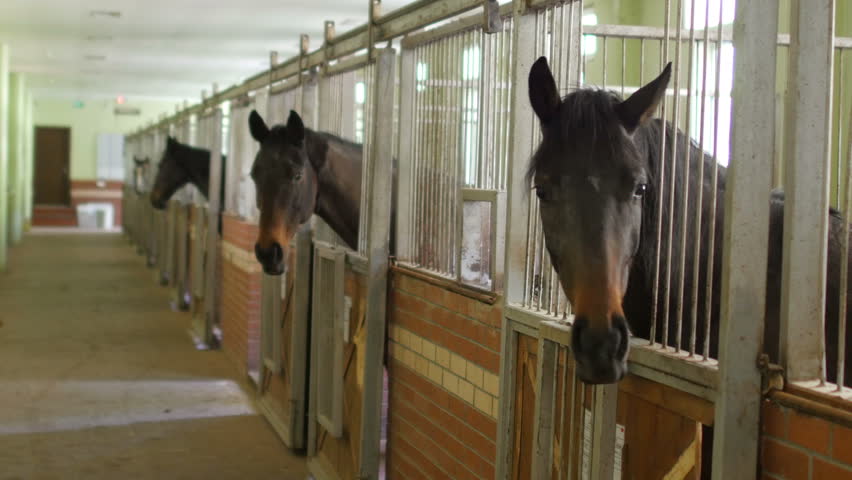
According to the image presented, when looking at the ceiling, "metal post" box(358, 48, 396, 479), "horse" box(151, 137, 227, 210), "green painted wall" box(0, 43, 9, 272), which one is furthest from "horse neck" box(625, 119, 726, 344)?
"green painted wall" box(0, 43, 9, 272)

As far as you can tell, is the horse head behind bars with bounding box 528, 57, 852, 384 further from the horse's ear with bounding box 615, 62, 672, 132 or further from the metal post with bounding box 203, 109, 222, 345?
the metal post with bounding box 203, 109, 222, 345

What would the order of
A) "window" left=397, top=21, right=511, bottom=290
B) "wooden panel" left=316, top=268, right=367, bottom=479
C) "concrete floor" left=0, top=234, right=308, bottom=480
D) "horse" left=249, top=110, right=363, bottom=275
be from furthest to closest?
"concrete floor" left=0, top=234, right=308, bottom=480 → "horse" left=249, top=110, right=363, bottom=275 → "wooden panel" left=316, top=268, right=367, bottom=479 → "window" left=397, top=21, right=511, bottom=290

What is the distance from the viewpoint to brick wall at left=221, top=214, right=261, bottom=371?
598 centimetres

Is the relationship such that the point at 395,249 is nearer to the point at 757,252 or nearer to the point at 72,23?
the point at 757,252

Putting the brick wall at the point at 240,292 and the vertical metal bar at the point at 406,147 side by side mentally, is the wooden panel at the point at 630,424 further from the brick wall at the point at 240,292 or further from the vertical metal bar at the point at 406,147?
the brick wall at the point at 240,292

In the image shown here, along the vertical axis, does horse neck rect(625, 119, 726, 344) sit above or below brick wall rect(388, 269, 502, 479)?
above

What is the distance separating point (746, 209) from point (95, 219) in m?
22.8

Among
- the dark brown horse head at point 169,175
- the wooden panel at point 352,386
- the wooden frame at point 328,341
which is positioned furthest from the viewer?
the dark brown horse head at point 169,175

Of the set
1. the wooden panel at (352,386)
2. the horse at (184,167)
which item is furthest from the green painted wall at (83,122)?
the wooden panel at (352,386)

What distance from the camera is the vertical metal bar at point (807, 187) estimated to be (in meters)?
1.41

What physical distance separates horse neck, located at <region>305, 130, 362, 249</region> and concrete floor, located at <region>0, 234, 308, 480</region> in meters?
1.21

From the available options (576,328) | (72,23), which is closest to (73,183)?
(72,23)

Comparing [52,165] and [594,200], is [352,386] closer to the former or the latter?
[594,200]

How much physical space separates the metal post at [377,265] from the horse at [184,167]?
15.8 ft
